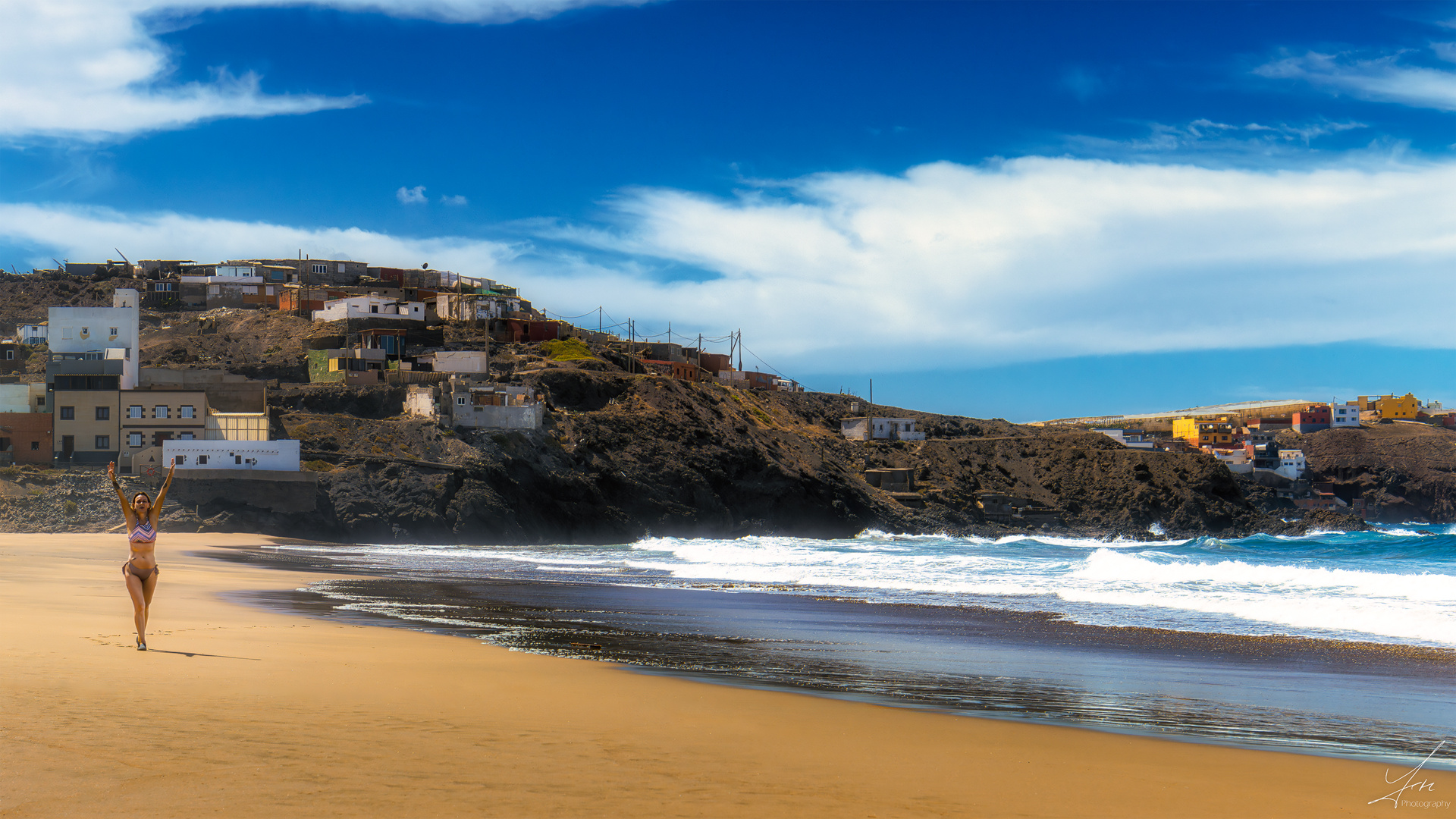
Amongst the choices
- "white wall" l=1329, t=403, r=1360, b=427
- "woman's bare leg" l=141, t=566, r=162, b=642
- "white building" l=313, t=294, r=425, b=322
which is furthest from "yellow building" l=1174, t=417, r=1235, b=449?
"woman's bare leg" l=141, t=566, r=162, b=642

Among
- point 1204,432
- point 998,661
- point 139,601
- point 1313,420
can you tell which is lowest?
point 998,661

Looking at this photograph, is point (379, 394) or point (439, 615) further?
point (379, 394)

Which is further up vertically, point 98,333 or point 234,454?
point 98,333

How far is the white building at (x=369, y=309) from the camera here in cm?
7850

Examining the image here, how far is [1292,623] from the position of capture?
1574 cm

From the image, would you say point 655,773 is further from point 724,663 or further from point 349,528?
point 349,528

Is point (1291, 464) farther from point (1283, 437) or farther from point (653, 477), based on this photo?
point (653, 477)

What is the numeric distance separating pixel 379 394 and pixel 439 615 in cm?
5097

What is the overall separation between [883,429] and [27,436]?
67.7 m

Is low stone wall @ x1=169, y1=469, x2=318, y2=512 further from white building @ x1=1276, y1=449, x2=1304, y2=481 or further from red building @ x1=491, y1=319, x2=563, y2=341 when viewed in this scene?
white building @ x1=1276, y1=449, x2=1304, y2=481

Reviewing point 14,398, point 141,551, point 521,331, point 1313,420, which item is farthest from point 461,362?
point 1313,420

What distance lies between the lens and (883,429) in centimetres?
9525

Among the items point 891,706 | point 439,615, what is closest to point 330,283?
point 439,615

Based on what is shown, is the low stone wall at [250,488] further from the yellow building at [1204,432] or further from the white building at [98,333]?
the yellow building at [1204,432]
